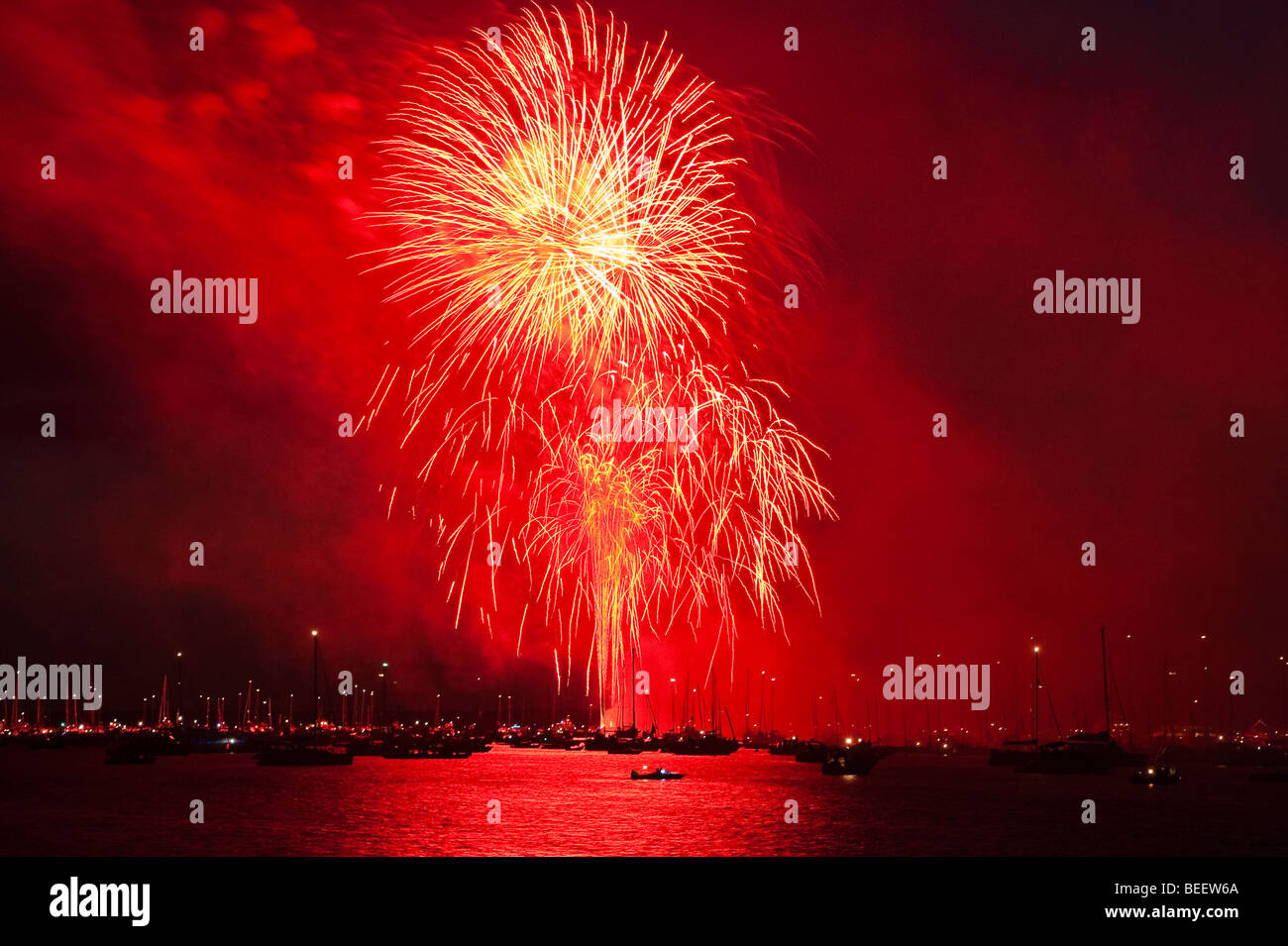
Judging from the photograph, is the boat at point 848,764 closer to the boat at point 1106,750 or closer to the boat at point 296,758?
the boat at point 1106,750

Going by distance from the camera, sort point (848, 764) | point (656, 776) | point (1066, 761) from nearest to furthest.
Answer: point (656, 776) < point (848, 764) < point (1066, 761)

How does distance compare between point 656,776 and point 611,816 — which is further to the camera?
point 656,776

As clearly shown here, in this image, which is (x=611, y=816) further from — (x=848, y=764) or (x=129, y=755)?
(x=129, y=755)

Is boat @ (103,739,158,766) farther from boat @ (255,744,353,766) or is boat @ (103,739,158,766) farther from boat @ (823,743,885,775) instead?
boat @ (823,743,885,775)

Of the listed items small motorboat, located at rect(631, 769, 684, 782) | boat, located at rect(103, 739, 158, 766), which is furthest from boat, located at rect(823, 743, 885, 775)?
boat, located at rect(103, 739, 158, 766)

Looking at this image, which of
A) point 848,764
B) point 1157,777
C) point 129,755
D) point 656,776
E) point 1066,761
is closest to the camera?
point 1157,777

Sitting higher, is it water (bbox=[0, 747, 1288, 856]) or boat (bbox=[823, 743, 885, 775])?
water (bbox=[0, 747, 1288, 856])

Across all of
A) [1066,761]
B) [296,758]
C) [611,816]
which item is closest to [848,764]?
[1066,761]

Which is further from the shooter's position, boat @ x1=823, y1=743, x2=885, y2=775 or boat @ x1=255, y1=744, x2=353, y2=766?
boat @ x1=255, y1=744, x2=353, y2=766
